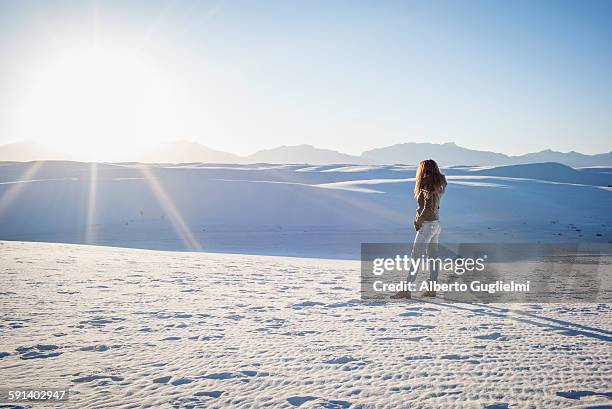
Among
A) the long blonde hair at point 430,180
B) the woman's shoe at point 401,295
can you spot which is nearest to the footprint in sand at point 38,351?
the woman's shoe at point 401,295

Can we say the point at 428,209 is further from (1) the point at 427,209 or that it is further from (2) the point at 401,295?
(2) the point at 401,295

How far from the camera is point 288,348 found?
3.51m

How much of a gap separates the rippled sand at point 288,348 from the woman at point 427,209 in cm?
67

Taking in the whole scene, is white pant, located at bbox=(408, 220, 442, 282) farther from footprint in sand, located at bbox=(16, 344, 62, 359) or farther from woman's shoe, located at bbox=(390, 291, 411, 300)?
footprint in sand, located at bbox=(16, 344, 62, 359)

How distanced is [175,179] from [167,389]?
2552cm

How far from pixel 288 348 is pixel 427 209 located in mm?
2919

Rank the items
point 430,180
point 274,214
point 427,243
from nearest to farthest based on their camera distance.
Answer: point 430,180, point 427,243, point 274,214

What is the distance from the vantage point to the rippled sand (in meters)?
2.70

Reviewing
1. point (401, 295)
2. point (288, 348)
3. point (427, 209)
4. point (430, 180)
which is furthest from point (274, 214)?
point (288, 348)

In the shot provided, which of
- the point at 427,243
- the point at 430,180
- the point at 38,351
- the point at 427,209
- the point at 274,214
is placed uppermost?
the point at 430,180

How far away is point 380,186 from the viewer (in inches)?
1051

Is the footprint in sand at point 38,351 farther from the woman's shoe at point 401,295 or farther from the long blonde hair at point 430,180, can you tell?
the long blonde hair at point 430,180

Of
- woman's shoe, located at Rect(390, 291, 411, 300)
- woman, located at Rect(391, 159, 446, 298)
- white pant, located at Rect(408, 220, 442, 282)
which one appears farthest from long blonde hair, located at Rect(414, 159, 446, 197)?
woman's shoe, located at Rect(390, 291, 411, 300)

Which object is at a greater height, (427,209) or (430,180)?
(430,180)
